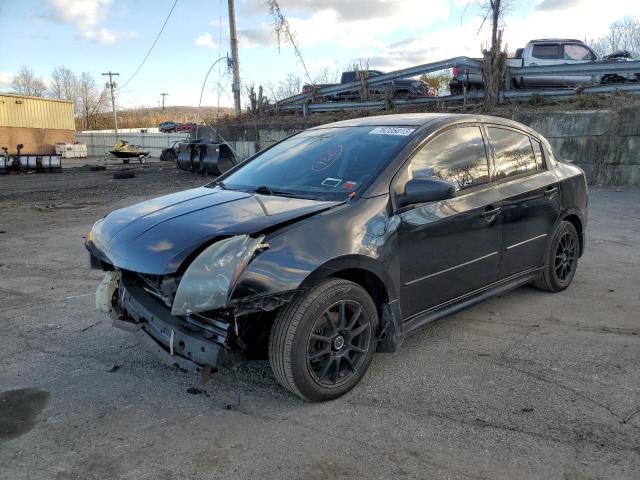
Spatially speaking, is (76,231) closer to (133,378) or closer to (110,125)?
(133,378)

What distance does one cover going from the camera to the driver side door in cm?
356


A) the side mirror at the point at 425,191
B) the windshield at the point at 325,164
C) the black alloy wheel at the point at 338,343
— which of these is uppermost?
the windshield at the point at 325,164

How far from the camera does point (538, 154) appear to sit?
488 cm

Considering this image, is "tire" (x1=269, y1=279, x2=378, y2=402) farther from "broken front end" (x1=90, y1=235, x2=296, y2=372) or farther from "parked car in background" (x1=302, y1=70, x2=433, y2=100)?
"parked car in background" (x1=302, y1=70, x2=433, y2=100)

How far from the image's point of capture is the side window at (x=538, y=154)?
4840 mm

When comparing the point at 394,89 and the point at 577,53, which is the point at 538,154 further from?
the point at 577,53

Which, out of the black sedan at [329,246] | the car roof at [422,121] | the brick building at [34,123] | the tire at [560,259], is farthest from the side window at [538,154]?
the brick building at [34,123]

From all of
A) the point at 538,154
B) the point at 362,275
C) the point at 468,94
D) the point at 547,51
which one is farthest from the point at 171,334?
the point at 547,51

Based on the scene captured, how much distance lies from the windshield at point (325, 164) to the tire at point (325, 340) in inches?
28.0

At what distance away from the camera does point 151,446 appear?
2805 mm

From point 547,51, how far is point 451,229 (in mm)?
16383

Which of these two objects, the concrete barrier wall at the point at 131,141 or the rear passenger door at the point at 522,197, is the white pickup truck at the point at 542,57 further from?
the concrete barrier wall at the point at 131,141

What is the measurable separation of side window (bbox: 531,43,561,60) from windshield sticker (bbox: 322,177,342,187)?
54.2 feet

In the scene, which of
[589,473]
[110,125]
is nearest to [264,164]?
[589,473]
